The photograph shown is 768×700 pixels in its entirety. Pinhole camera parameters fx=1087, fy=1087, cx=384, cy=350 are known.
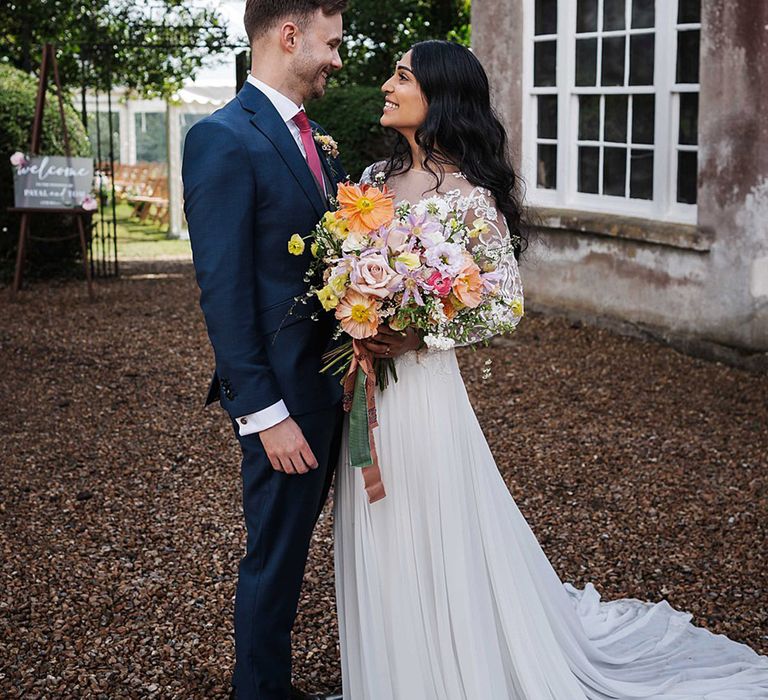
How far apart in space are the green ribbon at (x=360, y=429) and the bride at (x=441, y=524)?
4.4 inches

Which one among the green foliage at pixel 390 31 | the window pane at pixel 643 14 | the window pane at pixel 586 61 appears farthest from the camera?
the green foliage at pixel 390 31

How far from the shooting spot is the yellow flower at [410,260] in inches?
107

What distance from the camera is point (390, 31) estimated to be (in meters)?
14.1

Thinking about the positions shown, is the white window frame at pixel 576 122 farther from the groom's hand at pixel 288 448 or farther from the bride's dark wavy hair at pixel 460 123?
the groom's hand at pixel 288 448

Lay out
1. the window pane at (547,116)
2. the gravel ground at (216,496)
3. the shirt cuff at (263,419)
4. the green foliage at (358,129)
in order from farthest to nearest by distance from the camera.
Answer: the green foliage at (358,129) < the window pane at (547,116) < the gravel ground at (216,496) < the shirt cuff at (263,419)

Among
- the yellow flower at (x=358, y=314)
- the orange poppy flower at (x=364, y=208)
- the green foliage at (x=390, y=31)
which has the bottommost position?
the yellow flower at (x=358, y=314)

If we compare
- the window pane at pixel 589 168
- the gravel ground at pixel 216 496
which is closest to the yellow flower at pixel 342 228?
the gravel ground at pixel 216 496

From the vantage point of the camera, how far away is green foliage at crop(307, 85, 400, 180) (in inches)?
428

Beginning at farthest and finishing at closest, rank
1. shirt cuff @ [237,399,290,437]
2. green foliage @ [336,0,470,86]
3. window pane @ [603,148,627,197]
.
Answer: green foliage @ [336,0,470,86], window pane @ [603,148,627,197], shirt cuff @ [237,399,290,437]

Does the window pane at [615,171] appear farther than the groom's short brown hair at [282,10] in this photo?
Yes

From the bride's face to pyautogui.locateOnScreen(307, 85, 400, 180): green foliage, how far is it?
753cm

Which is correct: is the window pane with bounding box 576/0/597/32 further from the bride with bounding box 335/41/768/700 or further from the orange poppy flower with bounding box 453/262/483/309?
the orange poppy flower with bounding box 453/262/483/309

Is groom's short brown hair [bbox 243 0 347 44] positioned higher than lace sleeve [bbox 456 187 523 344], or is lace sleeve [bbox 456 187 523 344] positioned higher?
groom's short brown hair [bbox 243 0 347 44]

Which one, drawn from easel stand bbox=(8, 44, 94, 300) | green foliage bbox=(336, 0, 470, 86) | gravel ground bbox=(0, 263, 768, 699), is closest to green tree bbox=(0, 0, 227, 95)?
green foliage bbox=(336, 0, 470, 86)
